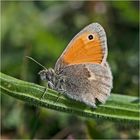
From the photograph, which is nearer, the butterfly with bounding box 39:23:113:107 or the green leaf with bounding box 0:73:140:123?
the green leaf with bounding box 0:73:140:123

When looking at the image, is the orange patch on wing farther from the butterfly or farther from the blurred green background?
the blurred green background

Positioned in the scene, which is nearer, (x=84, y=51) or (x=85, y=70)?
(x=84, y=51)

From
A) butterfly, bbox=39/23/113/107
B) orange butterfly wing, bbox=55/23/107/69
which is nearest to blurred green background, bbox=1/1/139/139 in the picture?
butterfly, bbox=39/23/113/107

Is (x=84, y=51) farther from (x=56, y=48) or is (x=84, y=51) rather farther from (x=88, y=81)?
(x=56, y=48)

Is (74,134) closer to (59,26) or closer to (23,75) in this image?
(23,75)

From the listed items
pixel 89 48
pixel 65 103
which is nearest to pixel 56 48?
pixel 89 48

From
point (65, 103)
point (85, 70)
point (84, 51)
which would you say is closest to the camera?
point (65, 103)

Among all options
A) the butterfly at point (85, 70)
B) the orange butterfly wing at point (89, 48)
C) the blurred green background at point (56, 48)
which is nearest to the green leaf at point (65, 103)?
the butterfly at point (85, 70)
